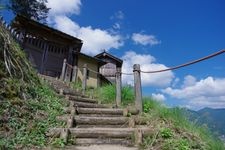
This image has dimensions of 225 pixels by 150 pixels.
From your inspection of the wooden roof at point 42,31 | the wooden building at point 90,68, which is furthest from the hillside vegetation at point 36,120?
the wooden building at point 90,68

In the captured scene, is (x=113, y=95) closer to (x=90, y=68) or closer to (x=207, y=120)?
(x=207, y=120)

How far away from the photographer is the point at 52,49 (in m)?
Result: 15.7

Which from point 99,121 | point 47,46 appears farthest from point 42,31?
point 99,121

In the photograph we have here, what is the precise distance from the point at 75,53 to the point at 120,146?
584 inches

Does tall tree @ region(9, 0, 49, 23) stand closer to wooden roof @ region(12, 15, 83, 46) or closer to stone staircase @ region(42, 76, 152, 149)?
wooden roof @ region(12, 15, 83, 46)

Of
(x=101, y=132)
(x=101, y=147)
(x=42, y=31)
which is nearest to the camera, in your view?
(x=101, y=147)

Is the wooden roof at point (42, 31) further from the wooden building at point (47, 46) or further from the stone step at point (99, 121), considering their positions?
the stone step at point (99, 121)

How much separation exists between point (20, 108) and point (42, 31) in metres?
12.4

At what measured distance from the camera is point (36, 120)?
147 inches

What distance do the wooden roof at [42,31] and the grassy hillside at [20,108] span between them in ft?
32.3

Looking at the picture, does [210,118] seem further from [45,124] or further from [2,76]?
[2,76]

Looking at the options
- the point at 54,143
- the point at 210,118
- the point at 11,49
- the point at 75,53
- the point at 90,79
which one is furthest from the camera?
the point at 90,79

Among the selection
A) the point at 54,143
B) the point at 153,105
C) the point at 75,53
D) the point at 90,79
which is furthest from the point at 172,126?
the point at 90,79

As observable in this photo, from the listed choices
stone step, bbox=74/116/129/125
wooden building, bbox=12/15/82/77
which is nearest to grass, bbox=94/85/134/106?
stone step, bbox=74/116/129/125
